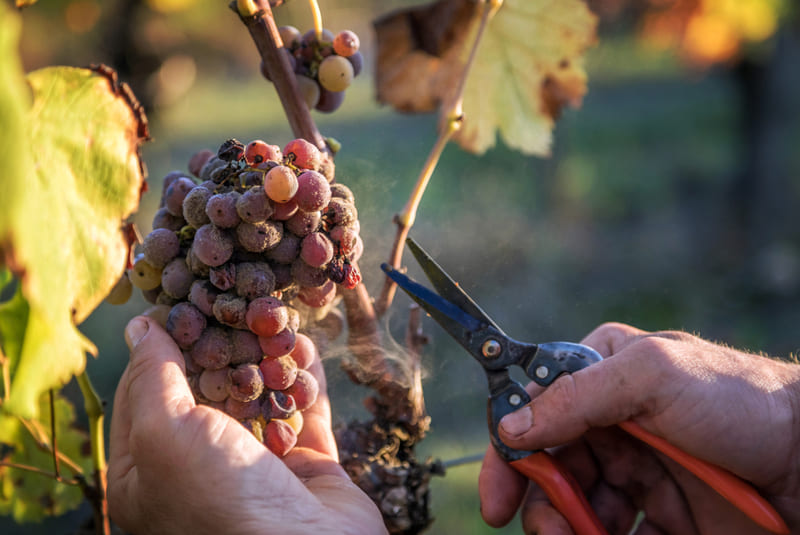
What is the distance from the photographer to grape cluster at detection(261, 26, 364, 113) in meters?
0.86

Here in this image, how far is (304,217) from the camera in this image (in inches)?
28.8

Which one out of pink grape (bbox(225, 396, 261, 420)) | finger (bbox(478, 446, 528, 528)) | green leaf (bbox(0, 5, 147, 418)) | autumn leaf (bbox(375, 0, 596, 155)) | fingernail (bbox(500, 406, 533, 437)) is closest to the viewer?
green leaf (bbox(0, 5, 147, 418))

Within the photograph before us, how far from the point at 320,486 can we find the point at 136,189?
1.34 feet

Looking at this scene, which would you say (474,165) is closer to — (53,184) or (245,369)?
(245,369)

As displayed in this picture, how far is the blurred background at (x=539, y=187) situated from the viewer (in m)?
1.18

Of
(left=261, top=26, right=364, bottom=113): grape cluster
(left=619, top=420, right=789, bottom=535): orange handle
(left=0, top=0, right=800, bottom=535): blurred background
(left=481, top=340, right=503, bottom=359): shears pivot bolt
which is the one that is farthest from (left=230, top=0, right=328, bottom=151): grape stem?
(left=619, top=420, right=789, bottom=535): orange handle

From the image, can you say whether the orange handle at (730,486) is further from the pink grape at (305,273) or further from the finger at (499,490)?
the pink grape at (305,273)

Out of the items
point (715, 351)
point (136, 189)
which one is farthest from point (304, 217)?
point (715, 351)

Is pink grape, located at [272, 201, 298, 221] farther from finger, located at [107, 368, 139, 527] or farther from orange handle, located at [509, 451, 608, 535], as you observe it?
orange handle, located at [509, 451, 608, 535]

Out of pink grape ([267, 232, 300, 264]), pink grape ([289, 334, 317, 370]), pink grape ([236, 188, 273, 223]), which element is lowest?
pink grape ([289, 334, 317, 370])

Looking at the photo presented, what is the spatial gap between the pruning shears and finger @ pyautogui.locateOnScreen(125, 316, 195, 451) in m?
0.30

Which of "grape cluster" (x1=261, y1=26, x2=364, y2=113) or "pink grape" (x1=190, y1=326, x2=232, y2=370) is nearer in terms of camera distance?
"pink grape" (x1=190, y1=326, x2=232, y2=370)

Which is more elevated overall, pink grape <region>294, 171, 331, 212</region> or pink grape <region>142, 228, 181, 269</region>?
pink grape <region>294, 171, 331, 212</region>

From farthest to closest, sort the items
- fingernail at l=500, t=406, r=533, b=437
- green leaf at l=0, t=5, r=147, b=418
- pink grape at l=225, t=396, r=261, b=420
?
fingernail at l=500, t=406, r=533, b=437 < pink grape at l=225, t=396, r=261, b=420 < green leaf at l=0, t=5, r=147, b=418
